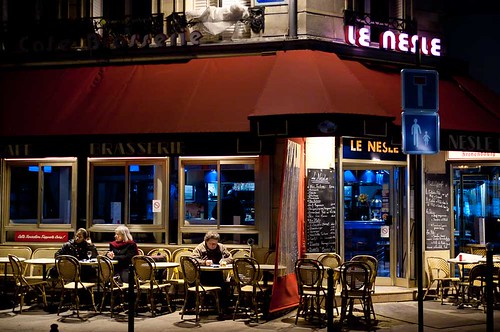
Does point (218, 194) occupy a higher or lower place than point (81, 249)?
higher

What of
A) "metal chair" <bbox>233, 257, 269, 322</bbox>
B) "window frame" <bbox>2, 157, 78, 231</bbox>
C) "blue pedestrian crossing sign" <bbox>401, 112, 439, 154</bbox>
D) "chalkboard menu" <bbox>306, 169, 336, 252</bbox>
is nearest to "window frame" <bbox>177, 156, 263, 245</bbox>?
"chalkboard menu" <bbox>306, 169, 336, 252</bbox>

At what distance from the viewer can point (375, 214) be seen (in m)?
14.9

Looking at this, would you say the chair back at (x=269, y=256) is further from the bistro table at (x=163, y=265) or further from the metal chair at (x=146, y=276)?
the metal chair at (x=146, y=276)

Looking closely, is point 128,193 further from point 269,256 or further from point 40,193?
point 269,256

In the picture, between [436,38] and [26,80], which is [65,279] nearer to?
[26,80]

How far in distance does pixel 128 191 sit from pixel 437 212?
6.03 m

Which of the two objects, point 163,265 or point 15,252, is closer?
point 163,265

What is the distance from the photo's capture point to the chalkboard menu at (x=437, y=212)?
1466 centimetres

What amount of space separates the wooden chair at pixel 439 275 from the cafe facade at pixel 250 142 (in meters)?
0.36

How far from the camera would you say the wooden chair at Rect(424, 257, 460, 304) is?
46.6ft

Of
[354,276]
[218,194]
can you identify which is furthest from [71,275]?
[354,276]

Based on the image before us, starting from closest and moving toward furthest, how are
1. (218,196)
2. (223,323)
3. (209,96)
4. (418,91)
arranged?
1. (418,91)
2. (223,323)
3. (209,96)
4. (218,196)

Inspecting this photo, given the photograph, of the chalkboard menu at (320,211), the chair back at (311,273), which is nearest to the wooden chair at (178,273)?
the chalkboard menu at (320,211)

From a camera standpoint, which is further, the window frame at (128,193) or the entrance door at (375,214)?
the entrance door at (375,214)
